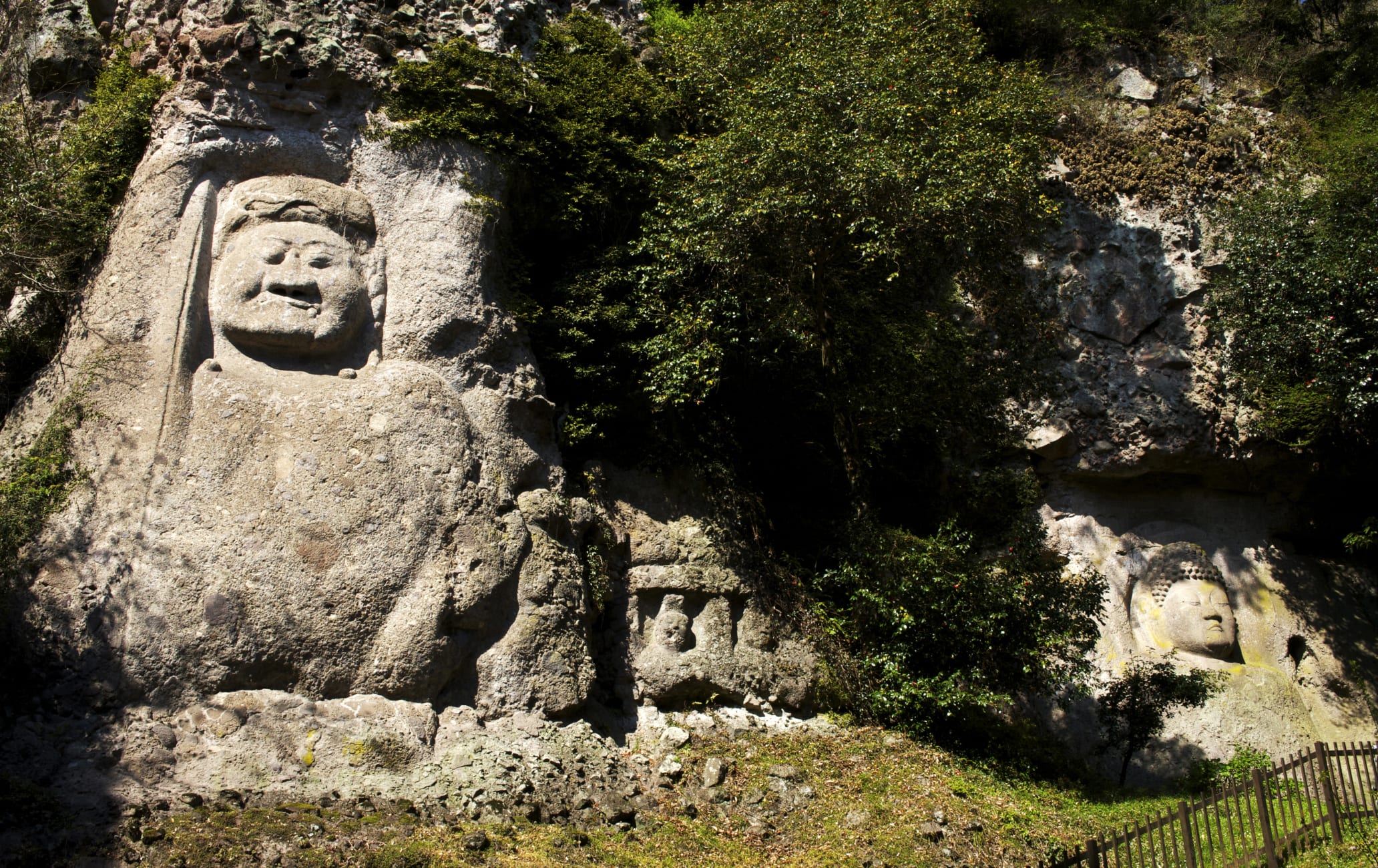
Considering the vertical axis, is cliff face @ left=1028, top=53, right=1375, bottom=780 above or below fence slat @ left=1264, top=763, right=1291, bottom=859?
above

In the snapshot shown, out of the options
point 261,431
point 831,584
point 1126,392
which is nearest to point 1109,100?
point 1126,392

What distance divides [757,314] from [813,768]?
5140 mm

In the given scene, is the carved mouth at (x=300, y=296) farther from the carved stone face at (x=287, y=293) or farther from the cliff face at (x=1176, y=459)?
the cliff face at (x=1176, y=459)

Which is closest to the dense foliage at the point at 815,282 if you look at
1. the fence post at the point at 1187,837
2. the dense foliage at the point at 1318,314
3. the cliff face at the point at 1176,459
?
the cliff face at the point at 1176,459

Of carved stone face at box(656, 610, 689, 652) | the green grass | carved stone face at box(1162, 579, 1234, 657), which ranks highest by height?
carved stone face at box(1162, 579, 1234, 657)

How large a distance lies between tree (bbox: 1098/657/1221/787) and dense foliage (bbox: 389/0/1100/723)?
3.44 feet

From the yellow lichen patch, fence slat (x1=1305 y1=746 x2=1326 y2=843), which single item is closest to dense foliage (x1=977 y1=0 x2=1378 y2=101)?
fence slat (x1=1305 y1=746 x2=1326 y2=843)

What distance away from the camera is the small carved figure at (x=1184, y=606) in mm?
12547

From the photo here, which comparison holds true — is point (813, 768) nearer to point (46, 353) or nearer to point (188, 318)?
point (188, 318)

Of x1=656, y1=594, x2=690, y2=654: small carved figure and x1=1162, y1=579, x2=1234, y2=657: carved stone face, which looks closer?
x1=656, y1=594, x2=690, y2=654: small carved figure

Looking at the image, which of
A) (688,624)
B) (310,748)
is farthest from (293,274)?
A: (688,624)

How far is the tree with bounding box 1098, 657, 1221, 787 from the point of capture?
10602mm

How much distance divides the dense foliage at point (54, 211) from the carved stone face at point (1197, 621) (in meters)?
13.6

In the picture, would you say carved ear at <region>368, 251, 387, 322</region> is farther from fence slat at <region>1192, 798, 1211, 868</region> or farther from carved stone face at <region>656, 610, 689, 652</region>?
fence slat at <region>1192, 798, 1211, 868</region>
